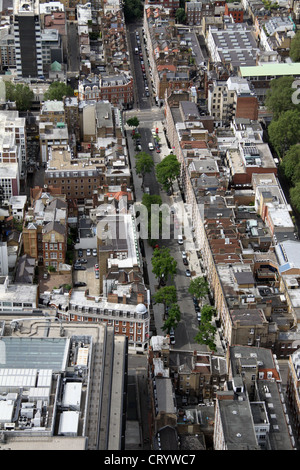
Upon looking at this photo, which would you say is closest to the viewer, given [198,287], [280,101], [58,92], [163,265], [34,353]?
[34,353]

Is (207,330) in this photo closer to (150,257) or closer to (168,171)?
(150,257)

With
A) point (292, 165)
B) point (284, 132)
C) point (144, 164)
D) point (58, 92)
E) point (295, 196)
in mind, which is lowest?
point (295, 196)

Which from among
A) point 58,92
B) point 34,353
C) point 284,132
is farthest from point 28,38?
point 34,353

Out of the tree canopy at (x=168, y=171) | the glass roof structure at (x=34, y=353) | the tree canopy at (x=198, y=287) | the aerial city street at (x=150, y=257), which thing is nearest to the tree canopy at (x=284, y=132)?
the aerial city street at (x=150, y=257)

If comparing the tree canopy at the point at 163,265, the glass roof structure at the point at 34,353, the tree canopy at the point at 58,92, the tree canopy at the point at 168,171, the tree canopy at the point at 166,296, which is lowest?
the glass roof structure at the point at 34,353

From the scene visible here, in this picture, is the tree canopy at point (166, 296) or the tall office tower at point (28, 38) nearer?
the tree canopy at point (166, 296)

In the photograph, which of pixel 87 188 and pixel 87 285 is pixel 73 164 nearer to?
pixel 87 188

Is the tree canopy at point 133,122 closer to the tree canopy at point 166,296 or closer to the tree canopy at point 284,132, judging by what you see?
the tree canopy at point 284,132

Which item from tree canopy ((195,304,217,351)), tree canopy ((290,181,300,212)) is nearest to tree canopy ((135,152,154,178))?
tree canopy ((290,181,300,212))
